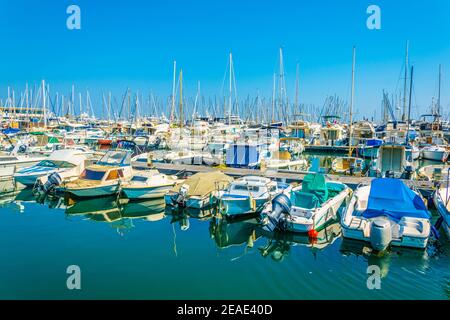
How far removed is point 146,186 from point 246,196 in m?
6.09

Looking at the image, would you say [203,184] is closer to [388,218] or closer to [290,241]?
[290,241]

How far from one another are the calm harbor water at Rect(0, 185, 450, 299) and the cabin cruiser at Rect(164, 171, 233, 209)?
37.1 inches

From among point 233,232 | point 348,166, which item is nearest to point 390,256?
point 233,232

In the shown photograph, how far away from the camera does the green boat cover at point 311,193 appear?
1661 centimetres

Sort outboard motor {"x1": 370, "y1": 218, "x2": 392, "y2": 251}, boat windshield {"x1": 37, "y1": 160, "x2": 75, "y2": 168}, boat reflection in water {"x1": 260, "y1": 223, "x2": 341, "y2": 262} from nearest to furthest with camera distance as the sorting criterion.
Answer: outboard motor {"x1": 370, "y1": 218, "x2": 392, "y2": 251} < boat reflection in water {"x1": 260, "y1": 223, "x2": 341, "y2": 262} < boat windshield {"x1": 37, "y1": 160, "x2": 75, "y2": 168}

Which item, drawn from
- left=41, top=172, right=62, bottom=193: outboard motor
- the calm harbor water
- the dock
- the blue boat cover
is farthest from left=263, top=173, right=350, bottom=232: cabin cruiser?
left=41, top=172, right=62, bottom=193: outboard motor

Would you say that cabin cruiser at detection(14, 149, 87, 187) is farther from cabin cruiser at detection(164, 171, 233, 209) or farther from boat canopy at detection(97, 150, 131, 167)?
cabin cruiser at detection(164, 171, 233, 209)

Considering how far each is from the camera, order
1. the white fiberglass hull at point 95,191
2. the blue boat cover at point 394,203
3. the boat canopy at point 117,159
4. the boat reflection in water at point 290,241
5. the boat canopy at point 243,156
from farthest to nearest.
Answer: the boat canopy at point 243,156
the boat canopy at point 117,159
the white fiberglass hull at point 95,191
the blue boat cover at point 394,203
the boat reflection in water at point 290,241

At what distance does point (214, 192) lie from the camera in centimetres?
1848

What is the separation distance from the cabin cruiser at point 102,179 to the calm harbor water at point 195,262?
9.40ft

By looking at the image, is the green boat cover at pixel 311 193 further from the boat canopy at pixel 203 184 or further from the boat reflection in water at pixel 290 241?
the boat canopy at pixel 203 184

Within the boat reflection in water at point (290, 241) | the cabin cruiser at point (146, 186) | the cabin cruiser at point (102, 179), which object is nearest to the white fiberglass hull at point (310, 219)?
the boat reflection in water at point (290, 241)

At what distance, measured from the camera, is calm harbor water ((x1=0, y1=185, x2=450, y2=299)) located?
406 inches

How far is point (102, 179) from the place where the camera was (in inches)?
827
